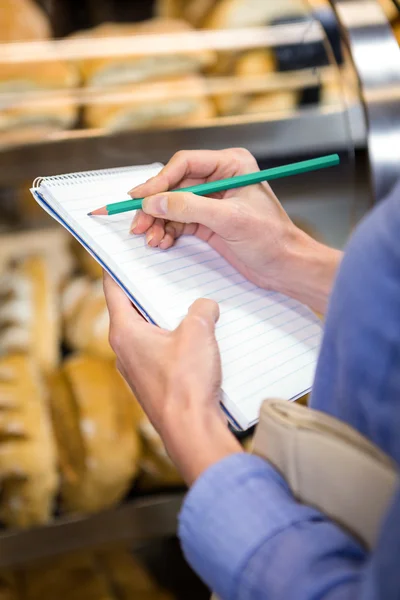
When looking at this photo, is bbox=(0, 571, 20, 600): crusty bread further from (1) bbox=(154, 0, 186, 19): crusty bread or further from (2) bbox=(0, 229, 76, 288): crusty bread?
(1) bbox=(154, 0, 186, 19): crusty bread

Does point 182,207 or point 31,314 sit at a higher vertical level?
point 182,207

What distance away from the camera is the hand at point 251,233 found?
2.01 ft

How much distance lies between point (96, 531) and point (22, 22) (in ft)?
2.71

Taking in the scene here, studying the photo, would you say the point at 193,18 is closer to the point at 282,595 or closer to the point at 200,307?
the point at 200,307

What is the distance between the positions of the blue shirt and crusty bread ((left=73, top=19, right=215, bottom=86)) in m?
0.73

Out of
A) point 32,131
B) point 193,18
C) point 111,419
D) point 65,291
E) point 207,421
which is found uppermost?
point 193,18

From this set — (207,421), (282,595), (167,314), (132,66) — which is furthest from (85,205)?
(132,66)

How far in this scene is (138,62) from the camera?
99 cm

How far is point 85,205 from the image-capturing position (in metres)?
0.57

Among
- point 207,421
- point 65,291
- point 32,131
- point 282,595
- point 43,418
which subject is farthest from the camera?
point 65,291

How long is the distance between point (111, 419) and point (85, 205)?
56 centimetres

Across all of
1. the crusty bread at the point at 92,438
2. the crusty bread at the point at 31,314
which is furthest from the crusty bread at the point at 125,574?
the crusty bread at the point at 31,314

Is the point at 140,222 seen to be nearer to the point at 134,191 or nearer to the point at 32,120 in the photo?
the point at 134,191

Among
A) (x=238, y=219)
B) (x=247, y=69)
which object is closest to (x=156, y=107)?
Answer: (x=247, y=69)
